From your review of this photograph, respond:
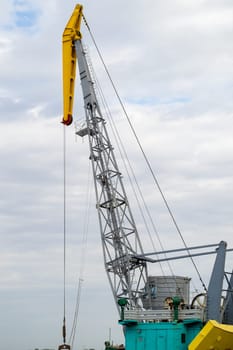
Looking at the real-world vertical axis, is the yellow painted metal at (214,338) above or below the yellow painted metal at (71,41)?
below

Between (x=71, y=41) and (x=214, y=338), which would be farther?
(x=71, y=41)

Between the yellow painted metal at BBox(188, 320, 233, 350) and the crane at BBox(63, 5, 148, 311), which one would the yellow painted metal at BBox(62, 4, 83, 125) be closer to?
the crane at BBox(63, 5, 148, 311)

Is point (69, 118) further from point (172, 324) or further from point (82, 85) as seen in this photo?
point (172, 324)

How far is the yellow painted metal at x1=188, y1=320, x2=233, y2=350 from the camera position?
3216 centimetres

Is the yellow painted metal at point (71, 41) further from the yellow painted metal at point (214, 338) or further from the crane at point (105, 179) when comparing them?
the yellow painted metal at point (214, 338)

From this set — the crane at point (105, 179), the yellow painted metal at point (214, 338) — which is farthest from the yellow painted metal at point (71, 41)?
the yellow painted metal at point (214, 338)

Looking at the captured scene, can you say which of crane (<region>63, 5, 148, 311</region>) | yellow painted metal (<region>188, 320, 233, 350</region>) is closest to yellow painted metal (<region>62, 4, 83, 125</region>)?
crane (<region>63, 5, 148, 311</region>)

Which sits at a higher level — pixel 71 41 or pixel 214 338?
pixel 71 41

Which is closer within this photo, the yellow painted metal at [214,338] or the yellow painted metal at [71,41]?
the yellow painted metal at [214,338]

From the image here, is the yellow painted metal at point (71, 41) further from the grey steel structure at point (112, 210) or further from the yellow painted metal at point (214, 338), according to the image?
the yellow painted metal at point (214, 338)

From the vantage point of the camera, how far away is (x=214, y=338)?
32375mm

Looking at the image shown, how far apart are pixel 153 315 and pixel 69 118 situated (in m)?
24.8

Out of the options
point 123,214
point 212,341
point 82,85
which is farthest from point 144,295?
point 212,341

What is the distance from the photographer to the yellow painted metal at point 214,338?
32.2 meters
